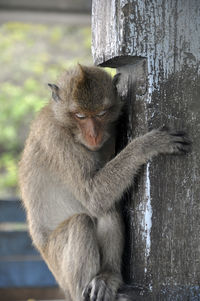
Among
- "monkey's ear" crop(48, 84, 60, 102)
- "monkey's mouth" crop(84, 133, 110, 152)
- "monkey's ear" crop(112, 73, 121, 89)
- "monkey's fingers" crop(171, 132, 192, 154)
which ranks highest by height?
"monkey's ear" crop(112, 73, 121, 89)

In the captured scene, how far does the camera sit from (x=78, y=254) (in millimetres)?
3346

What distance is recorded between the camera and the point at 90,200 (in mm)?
3428

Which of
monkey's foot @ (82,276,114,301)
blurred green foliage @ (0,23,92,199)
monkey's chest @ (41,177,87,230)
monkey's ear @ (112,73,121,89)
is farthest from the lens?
blurred green foliage @ (0,23,92,199)

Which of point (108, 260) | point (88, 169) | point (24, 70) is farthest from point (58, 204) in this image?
point (24, 70)

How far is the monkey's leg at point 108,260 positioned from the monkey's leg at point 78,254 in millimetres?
63

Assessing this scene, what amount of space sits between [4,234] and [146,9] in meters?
3.96

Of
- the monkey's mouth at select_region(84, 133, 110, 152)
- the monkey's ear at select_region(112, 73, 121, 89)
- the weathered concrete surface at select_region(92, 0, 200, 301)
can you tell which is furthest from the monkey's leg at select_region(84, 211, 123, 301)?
the monkey's ear at select_region(112, 73, 121, 89)

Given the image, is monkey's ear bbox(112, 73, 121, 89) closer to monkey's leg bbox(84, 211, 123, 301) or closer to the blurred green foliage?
monkey's leg bbox(84, 211, 123, 301)

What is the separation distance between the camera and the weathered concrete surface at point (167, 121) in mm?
3076

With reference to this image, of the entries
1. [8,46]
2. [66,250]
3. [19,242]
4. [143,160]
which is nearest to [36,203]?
[66,250]

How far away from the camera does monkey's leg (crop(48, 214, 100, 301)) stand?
3332 millimetres

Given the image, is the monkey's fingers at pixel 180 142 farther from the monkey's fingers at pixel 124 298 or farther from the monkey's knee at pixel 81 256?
the monkey's fingers at pixel 124 298

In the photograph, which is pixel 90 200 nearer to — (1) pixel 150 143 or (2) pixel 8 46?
(1) pixel 150 143

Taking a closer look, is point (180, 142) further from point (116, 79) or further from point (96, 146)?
point (116, 79)
